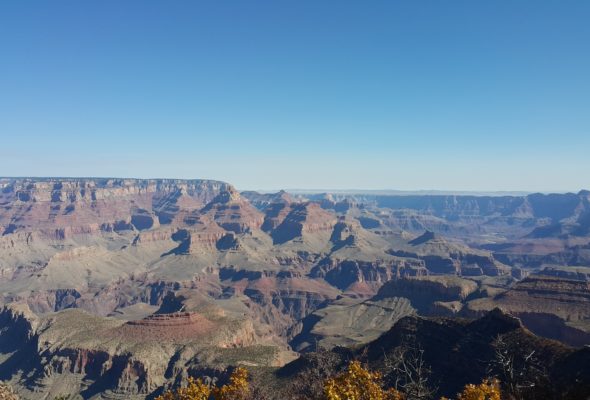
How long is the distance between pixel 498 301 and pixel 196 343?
11110 cm

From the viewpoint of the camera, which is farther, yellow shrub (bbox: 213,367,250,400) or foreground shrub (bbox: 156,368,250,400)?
yellow shrub (bbox: 213,367,250,400)

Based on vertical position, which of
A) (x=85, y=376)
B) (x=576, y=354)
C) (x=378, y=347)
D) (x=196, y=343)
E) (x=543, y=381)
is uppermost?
(x=543, y=381)

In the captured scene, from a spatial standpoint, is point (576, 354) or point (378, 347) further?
point (378, 347)

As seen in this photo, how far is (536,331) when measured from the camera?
151500mm

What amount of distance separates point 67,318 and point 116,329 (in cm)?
2574

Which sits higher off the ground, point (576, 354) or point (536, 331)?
point (576, 354)

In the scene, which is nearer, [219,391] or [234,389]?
[219,391]

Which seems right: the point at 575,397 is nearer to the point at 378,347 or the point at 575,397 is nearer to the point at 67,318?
the point at 378,347

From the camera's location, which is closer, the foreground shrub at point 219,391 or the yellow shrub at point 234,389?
the foreground shrub at point 219,391

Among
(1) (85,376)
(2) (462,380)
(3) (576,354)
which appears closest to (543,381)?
(3) (576,354)

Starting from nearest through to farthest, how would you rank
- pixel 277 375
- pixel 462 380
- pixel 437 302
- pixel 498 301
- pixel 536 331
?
pixel 462 380, pixel 277 375, pixel 536 331, pixel 498 301, pixel 437 302

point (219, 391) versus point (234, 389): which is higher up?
point (234, 389)

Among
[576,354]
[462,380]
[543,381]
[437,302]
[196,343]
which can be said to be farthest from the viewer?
[437,302]

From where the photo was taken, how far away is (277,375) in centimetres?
10300
